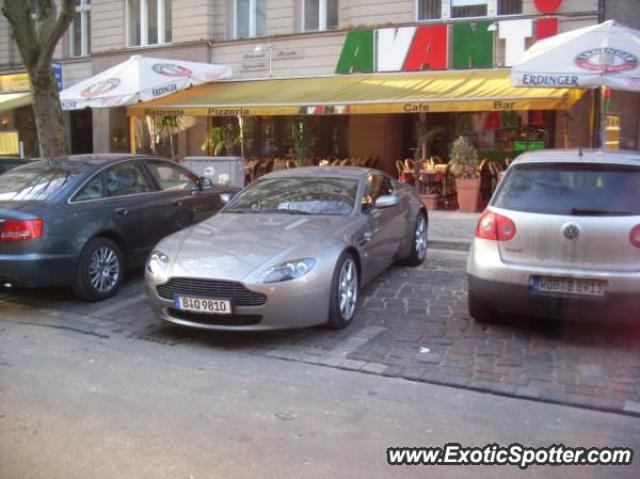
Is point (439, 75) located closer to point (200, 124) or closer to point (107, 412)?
point (200, 124)

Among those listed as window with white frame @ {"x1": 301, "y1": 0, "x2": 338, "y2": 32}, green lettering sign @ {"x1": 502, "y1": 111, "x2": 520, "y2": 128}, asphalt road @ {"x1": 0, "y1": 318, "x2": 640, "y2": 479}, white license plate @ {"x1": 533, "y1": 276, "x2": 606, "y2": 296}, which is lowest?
asphalt road @ {"x1": 0, "y1": 318, "x2": 640, "y2": 479}

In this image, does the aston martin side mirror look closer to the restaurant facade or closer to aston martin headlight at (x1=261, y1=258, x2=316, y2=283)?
aston martin headlight at (x1=261, y1=258, x2=316, y2=283)

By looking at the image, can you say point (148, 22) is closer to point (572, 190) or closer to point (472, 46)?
point (472, 46)

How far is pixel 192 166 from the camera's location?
12859 millimetres

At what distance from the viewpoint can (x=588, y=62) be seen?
1077 centimetres

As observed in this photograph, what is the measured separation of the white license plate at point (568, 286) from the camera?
543 cm

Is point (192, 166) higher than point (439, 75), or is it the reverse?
point (439, 75)

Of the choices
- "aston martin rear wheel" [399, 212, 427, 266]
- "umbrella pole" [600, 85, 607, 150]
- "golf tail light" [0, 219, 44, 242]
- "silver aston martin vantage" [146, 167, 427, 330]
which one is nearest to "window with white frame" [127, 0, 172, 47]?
"umbrella pole" [600, 85, 607, 150]

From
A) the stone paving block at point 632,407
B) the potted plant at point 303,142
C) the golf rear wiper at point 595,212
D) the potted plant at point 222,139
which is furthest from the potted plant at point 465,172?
the stone paving block at point 632,407

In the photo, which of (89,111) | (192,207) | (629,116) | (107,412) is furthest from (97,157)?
(89,111)

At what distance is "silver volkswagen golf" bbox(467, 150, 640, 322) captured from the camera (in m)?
5.39

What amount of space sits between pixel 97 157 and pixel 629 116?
10.7 meters

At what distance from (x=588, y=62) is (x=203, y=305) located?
25.9 ft

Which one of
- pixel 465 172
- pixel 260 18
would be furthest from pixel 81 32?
pixel 465 172
